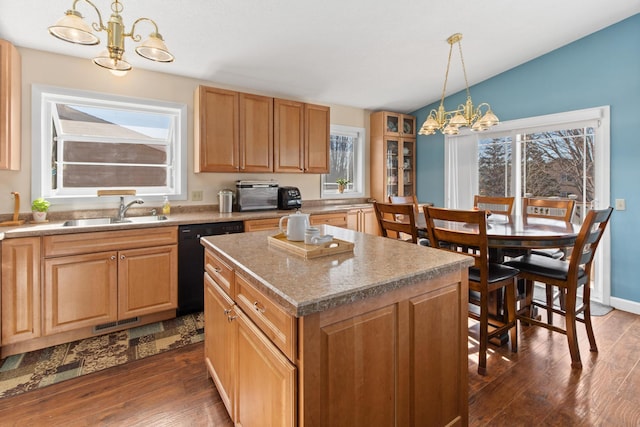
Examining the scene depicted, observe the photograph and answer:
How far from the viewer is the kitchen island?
3.14 ft

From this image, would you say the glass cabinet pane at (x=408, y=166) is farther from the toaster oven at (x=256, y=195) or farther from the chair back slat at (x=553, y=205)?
the toaster oven at (x=256, y=195)

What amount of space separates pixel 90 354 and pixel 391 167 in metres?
4.25

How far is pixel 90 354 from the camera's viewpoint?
2330 mm

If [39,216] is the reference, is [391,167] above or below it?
above

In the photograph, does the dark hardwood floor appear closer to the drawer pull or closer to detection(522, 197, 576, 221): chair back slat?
the drawer pull

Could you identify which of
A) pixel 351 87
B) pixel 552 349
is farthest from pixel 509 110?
pixel 552 349

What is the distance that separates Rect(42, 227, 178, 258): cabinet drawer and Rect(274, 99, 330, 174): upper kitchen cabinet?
1503 millimetres

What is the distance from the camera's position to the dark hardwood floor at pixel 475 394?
5.48 feet

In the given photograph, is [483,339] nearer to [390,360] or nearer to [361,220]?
[390,360]

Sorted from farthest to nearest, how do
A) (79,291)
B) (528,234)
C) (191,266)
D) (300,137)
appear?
(300,137)
(191,266)
(79,291)
(528,234)

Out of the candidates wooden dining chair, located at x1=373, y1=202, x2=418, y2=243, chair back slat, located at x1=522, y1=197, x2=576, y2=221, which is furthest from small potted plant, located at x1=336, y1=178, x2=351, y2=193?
chair back slat, located at x1=522, y1=197, x2=576, y2=221

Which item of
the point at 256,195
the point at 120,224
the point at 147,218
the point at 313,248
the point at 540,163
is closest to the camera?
the point at 313,248

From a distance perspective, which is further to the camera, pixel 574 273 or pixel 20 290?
pixel 20 290

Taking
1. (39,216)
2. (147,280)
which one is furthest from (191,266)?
(39,216)
